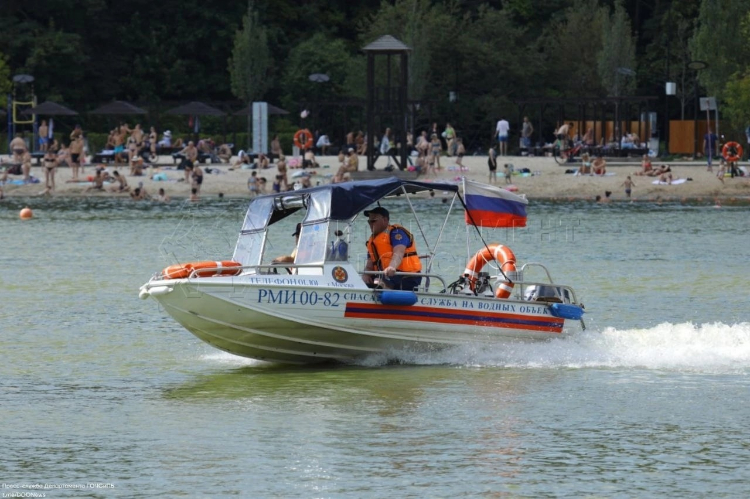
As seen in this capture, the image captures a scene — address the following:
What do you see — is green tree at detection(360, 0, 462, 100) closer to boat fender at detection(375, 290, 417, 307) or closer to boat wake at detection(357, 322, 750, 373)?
boat wake at detection(357, 322, 750, 373)

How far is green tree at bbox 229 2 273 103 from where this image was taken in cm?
7619

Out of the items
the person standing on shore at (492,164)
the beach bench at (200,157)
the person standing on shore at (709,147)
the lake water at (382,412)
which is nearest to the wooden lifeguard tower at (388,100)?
the person standing on shore at (492,164)

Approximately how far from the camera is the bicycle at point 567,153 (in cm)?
6362

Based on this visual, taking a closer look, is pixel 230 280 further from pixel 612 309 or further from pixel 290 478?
pixel 612 309

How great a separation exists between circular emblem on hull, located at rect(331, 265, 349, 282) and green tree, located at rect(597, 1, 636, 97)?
2086 inches

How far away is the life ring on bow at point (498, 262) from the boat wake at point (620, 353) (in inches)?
29.7

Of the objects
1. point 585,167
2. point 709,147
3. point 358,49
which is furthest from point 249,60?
point 709,147

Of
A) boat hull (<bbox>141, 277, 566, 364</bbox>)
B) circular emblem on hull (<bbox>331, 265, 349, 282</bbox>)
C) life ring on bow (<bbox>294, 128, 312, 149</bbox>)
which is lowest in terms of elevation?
boat hull (<bbox>141, 277, 566, 364</bbox>)

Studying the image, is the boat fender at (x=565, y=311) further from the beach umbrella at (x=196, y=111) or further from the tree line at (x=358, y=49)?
the tree line at (x=358, y=49)

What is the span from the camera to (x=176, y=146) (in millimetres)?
69625

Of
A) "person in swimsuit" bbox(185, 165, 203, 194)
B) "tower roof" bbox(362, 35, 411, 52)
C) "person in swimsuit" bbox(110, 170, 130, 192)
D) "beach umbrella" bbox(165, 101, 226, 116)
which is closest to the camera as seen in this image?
"tower roof" bbox(362, 35, 411, 52)

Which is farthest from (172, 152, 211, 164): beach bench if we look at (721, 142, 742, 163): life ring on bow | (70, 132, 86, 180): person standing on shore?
(721, 142, 742, 163): life ring on bow

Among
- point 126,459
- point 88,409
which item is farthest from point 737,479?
point 88,409

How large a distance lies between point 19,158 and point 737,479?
175ft
